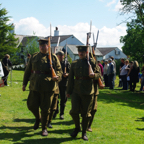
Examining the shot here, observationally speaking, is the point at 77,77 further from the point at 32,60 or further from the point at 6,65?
the point at 6,65

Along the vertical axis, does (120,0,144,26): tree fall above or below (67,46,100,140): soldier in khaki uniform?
above

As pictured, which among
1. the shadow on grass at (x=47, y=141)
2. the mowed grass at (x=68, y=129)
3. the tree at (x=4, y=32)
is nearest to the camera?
the shadow on grass at (x=47, y=141)

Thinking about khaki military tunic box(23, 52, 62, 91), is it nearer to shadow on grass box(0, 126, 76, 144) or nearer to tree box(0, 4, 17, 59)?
shadow on grass box(0, 126, 76, 144)

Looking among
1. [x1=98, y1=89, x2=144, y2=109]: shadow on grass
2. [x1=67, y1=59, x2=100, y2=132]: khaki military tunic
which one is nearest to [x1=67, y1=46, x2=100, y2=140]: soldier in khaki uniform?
[x1=67, y1=59, x2=100, y2=132]: khaki military tunic

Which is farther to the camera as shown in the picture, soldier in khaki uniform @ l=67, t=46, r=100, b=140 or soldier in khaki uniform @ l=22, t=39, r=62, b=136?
soldier in khaki uniform @ l=22, t=39, r=62, b=136

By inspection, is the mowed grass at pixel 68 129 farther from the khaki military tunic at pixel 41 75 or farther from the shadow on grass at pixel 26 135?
the khaki military tunic at pixel 41 75

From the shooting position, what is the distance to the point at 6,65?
16.8 meters

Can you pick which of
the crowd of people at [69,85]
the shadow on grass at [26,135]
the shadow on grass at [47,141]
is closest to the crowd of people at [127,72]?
the crowd of people at [69,85]

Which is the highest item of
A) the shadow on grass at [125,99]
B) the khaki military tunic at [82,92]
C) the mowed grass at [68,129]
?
the khaki military tunic at [82,92]

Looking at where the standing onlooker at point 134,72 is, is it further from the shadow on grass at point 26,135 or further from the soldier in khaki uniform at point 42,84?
the soldier in khaki uniform at point 42,84

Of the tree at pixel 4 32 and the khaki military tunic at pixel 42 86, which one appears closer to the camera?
Answer: the khaki military tunic at pixel 42 86

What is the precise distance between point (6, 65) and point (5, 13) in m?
38.3

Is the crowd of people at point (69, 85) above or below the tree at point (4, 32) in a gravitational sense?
below

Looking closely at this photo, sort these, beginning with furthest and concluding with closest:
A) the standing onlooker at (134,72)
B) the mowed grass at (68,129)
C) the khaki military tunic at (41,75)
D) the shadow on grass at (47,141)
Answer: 1. the standing onlooker at (134,72)
2. the khaki military tunic at (41,75)
3. the mowed grass at (68,129)
4. the shadow on grass at (47,141)
